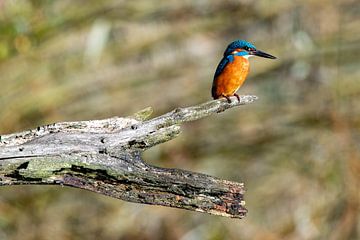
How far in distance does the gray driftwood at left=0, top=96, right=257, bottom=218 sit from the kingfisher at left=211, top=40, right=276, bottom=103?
0.24 m

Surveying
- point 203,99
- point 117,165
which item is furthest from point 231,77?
point 203,99

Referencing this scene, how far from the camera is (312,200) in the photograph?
12.0 feet

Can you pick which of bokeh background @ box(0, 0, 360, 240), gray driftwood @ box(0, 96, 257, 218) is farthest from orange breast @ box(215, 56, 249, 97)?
bokeh background @ box(0, 0, 360, 240)

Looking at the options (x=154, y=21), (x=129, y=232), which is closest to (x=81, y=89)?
(x=154, y=21)

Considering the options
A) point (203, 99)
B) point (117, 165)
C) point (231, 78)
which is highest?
point (203, 99)

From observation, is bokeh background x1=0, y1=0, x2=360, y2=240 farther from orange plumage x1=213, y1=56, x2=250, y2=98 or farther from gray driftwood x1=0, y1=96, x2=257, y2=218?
gray driftwood x1=0, y1=96, x2=257, y2=218

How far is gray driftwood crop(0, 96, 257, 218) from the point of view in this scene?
1317 mm

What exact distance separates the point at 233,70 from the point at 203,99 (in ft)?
6.13

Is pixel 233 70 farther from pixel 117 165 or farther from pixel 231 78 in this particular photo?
pixel 117 165

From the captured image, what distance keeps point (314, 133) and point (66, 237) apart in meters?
1.20

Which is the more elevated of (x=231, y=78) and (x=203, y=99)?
(x=203, y=99)

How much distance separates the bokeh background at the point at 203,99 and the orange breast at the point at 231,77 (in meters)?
1.68

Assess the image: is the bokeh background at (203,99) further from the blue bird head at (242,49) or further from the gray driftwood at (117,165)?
the gray driftwood at (117,165)

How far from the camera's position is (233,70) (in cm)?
170
